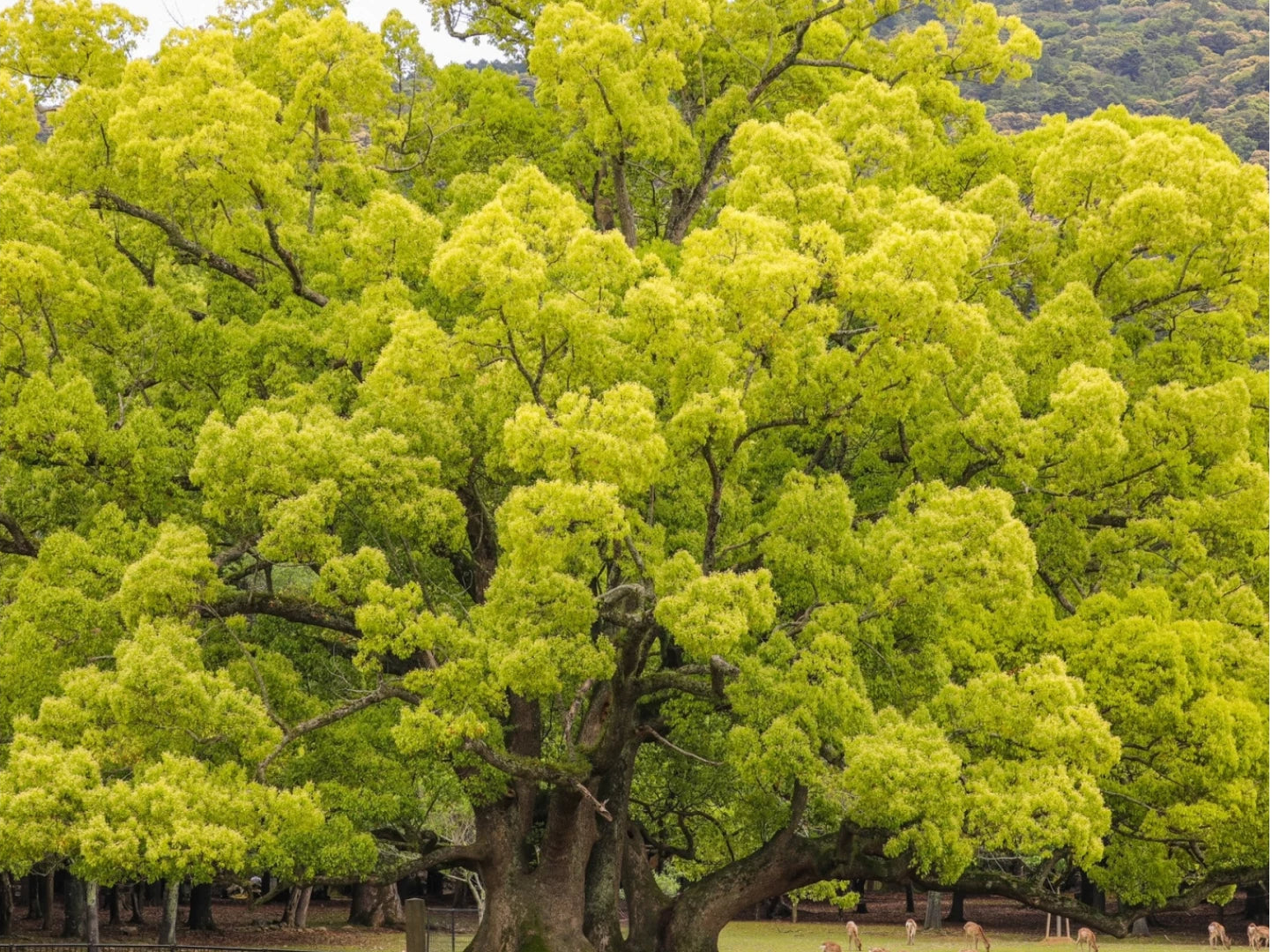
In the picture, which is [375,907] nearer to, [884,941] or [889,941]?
[884,941]

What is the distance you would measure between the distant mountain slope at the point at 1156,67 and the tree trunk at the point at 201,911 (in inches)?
2492

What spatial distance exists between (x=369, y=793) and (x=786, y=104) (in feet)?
40.5

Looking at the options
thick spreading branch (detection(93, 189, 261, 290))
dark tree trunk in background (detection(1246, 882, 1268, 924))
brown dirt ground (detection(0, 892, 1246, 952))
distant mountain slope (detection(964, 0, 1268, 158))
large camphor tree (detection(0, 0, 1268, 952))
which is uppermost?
distant mountain slope (detection(964, 0, 1268, 158))

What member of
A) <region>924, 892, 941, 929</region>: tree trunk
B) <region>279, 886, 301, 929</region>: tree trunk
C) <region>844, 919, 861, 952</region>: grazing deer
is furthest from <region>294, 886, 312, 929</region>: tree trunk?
<region>924, 892, 941, 929</region>: tree trunk

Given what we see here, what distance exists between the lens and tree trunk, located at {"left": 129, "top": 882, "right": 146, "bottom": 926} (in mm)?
35688

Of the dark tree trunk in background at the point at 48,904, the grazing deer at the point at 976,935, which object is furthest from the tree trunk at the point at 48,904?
the grazing deer at the point at 976,935

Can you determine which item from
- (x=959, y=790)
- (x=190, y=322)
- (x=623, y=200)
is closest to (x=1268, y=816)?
(x=959, y=790)

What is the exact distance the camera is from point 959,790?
13500 mm

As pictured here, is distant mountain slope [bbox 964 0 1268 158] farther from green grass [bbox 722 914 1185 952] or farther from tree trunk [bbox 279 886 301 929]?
tree trunk [bbox 279 886 301 929]

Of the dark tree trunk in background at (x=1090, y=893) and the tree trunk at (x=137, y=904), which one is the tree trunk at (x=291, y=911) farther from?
the dark tree trunk in background at (x=1090, y=893)

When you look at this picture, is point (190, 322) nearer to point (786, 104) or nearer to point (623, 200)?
point (623, 200)

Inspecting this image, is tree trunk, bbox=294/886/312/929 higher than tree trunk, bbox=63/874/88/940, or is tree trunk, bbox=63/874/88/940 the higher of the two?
tree trunk, bbox=63/874/88/940

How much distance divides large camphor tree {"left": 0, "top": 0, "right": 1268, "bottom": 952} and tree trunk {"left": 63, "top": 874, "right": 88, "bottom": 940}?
10751 mm

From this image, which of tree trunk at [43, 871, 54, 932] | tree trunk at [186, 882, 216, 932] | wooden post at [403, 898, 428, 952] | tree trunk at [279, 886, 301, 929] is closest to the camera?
wooden post at [403, 898, 428, 952]
